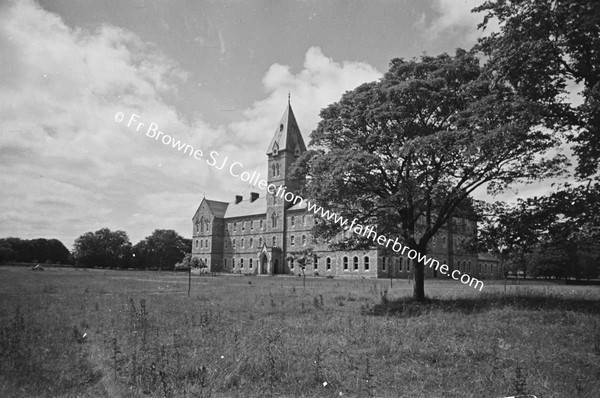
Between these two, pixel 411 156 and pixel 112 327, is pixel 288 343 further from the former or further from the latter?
pixel 411 156

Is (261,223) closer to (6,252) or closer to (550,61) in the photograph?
(6,252)

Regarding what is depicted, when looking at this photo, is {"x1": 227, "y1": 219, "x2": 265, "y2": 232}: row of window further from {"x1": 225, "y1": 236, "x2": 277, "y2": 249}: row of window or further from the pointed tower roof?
the pointed tower roof

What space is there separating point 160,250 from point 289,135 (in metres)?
57.1

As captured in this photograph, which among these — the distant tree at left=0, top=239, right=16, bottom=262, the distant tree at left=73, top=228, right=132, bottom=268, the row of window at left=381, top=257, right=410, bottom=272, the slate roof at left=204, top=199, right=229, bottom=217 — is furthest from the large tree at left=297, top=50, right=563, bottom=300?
the distant tree at left=73, top=228, right=132, bottom=268

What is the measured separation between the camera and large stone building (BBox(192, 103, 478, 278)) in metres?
56.0

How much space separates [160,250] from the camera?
105875 mm

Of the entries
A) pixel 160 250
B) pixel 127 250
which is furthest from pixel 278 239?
pixel 127 250

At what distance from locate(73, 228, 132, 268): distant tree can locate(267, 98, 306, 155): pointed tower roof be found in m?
55.0

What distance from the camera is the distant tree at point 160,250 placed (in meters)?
104

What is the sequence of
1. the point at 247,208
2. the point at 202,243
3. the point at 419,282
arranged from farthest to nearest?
the point at 202,243 < the point at 247,208 < the point at 419,282

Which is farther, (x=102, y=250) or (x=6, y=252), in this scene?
(x=102, y=250)

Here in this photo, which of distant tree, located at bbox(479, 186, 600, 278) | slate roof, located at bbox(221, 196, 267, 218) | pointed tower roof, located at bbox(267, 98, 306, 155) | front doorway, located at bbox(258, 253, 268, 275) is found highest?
pointed tower roof, located at bbox(267, 98, 306, 155)

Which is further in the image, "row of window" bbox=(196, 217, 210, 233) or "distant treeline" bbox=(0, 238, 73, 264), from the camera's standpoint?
"distant treeline" bbox=(0, 238, 73, 264)

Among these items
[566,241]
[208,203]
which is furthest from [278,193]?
[566,241]
